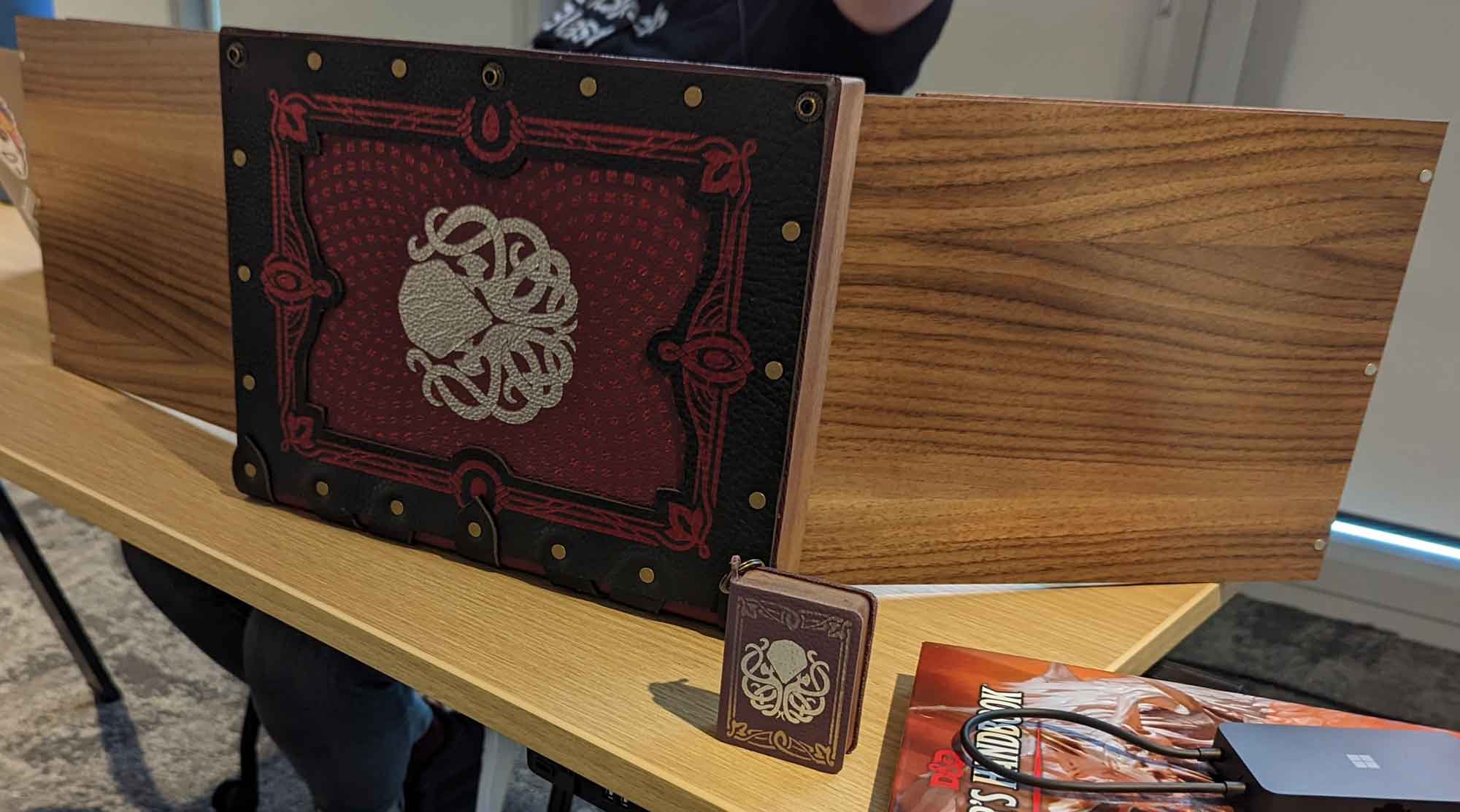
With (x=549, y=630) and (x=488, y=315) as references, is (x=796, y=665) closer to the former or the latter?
(x=549, y=630)

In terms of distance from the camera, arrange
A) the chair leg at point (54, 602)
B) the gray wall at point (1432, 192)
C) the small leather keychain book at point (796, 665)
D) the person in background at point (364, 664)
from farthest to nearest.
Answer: the gray wall at point (1432, 192)
the chair leg at point (54, 602)
the person in background at point (364, 664)
the small leather keychain book at point (796, 665)

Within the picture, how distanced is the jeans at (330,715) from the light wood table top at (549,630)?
22 cm

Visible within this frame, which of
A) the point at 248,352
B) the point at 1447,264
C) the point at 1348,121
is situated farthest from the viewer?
the point at 1447,264

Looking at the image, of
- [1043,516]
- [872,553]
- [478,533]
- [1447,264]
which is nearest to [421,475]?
[478,533]

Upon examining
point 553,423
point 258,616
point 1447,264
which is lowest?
point 258,616

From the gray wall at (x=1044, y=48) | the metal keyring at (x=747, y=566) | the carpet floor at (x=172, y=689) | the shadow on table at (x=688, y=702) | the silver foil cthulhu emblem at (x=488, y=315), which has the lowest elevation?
the carpet floor at (x=172, y=689)

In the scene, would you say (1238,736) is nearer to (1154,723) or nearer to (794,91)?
(1154,723)

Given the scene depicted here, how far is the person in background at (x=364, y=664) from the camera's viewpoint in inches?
35.2

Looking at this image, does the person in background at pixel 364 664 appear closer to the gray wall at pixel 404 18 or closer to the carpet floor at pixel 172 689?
the carpet floor at pixel 172 689

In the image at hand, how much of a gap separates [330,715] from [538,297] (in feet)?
1.74

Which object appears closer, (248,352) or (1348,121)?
(1348,121)

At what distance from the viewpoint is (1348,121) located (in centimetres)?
57

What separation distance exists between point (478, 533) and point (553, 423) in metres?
0.09

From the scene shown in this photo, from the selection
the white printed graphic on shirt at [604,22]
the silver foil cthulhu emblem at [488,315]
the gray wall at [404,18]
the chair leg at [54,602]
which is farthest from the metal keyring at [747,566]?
the gray wall at [404,18]
